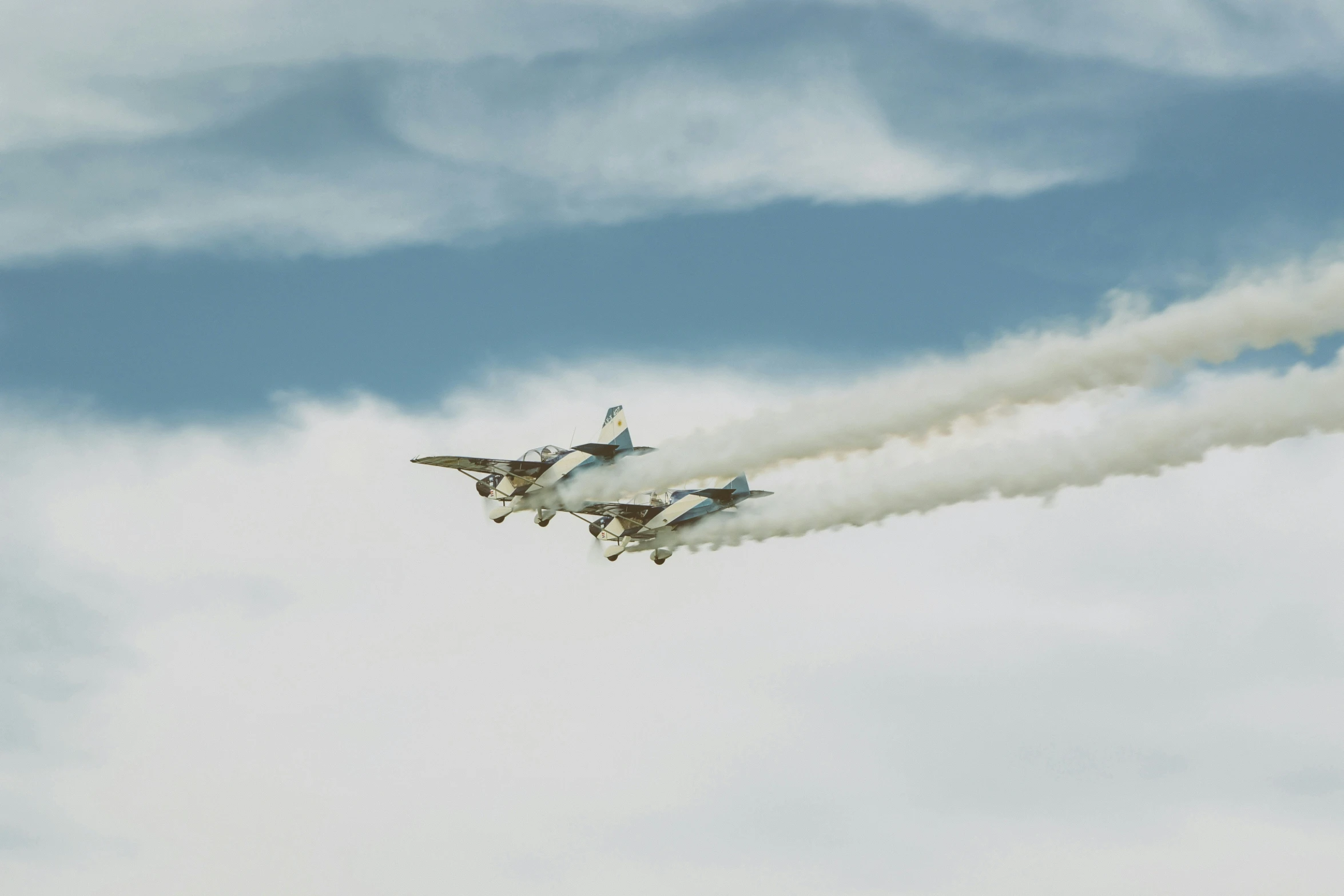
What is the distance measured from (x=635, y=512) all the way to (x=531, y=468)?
413 centimetres

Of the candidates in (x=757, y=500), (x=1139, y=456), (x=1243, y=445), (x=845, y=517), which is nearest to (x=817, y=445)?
(x=845, y=517)

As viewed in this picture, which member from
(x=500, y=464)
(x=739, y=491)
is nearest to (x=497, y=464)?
(x=500, y=464)

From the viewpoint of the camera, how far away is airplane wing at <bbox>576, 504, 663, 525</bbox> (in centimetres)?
6050

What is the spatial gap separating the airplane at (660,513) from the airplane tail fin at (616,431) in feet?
7.11

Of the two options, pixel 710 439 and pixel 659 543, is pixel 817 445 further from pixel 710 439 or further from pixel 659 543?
pixel 659 543

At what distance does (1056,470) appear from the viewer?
44.5 meters

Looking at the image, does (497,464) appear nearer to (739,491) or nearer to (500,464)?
(500,464)

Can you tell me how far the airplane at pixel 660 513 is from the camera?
198 feet

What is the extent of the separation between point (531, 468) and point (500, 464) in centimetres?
109

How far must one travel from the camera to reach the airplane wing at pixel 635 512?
198 ft

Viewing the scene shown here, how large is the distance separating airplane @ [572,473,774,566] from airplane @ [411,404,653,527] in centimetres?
152

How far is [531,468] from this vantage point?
59875mm

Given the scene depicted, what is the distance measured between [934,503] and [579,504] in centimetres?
1466

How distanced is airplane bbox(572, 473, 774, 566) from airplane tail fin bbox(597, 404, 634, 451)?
2167mm
